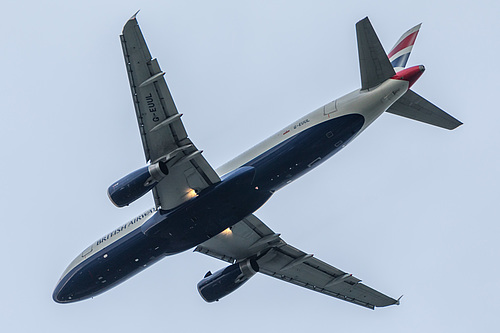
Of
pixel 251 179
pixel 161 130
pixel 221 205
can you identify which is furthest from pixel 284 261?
pixel 161 130

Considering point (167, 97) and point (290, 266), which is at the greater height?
point (167, 97)

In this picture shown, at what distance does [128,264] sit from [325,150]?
11.8 meters

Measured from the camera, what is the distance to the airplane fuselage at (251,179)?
3569cm

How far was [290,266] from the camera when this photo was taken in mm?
44375

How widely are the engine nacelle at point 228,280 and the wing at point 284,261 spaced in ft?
2.38

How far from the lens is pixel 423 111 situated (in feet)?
122

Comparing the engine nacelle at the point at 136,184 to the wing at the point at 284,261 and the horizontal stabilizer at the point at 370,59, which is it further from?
the horizontal stabilizer at the point at 370,59

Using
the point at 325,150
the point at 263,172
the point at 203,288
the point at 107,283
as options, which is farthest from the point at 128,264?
the point at 325,150

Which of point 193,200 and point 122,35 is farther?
point 193,200

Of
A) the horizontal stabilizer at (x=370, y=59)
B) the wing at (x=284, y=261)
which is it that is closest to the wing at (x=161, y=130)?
the wing at (x=284, y=261)

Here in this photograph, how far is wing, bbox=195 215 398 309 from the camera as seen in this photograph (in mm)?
42844

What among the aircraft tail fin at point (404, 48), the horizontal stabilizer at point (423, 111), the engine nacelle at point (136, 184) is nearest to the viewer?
the engine nacelle at point (136, 184)

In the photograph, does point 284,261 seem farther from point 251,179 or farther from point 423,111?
point 423,111

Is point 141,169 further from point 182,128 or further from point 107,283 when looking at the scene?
point 107,283
